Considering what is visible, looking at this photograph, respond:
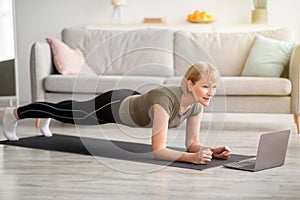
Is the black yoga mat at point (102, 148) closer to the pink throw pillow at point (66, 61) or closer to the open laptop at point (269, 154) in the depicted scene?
the open laptop at point (269, 154)

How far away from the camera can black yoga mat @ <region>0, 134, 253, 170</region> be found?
3674 mm

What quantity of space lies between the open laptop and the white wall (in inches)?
140

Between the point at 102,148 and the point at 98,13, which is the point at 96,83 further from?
the point at 98,13

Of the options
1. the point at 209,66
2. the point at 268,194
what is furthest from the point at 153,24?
the point at 268,194

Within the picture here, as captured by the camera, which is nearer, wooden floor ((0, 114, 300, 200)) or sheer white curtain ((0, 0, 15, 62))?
sheer white curtain ((0, 0, 15, 62))

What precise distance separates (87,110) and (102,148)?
29cm

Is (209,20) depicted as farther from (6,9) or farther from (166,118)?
(6,9)

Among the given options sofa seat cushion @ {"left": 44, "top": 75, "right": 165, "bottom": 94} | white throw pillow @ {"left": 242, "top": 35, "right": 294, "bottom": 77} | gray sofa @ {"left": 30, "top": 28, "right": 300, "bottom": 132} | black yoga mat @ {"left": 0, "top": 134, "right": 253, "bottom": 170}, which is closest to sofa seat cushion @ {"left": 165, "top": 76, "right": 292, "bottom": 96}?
gray sofa @ {"left": 30, "top": 28, "right": 300, "bottom": 132}

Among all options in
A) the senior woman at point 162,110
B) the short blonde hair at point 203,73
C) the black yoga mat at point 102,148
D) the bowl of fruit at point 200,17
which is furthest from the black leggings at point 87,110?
the bowl of fruit at point 200,17

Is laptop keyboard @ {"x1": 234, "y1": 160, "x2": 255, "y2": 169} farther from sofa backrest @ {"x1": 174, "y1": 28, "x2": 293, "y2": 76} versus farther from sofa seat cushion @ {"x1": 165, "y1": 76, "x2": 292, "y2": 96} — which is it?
sofa backrest @ {"x1": 174, "y1": 28, "x2": 293, "y2": 76}

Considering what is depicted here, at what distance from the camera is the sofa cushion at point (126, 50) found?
18.5 feet

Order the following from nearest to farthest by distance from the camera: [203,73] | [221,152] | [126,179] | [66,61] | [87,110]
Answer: [126,179]
[203,73]
[221,152]
[87,110]
[66,61]

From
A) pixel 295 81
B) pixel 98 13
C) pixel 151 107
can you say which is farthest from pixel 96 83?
pixel 98 13

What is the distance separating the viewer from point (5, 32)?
8.07 ft
